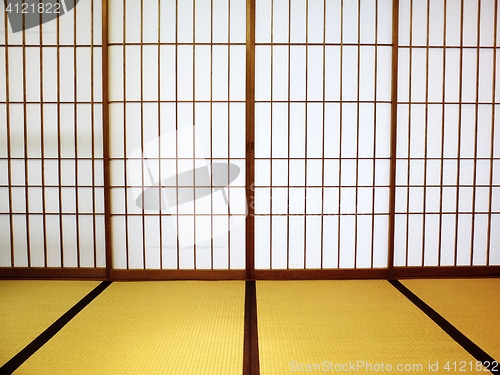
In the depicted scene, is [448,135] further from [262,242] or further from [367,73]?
[262,242]

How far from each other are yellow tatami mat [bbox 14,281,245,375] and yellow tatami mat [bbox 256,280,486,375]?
8.5 inches

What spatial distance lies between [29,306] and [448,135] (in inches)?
140

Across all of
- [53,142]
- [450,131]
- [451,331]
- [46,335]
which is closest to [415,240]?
[450,131]

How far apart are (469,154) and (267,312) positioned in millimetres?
2262

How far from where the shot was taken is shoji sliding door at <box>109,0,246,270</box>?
11.4ft

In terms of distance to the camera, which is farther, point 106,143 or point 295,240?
point 295,240

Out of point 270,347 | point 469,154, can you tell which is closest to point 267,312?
point 270,347

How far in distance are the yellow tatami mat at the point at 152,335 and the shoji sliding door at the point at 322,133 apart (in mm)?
769

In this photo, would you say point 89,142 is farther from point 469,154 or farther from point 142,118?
point 469,154

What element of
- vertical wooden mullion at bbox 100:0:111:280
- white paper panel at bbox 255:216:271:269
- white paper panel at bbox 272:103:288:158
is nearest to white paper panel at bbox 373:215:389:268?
white paper panel at bbox 255:216:271:269

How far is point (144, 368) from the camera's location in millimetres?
2111

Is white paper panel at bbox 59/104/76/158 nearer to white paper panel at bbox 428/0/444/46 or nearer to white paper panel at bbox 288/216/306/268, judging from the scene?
white paper panel at bbox 288/216/306/268

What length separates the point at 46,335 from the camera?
8.13 feet

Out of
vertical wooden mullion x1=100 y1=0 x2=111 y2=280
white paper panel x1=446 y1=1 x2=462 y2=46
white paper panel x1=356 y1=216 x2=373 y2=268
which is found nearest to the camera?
vertical wooden mullion x1=100 y1=0 x2=111 y2=280
